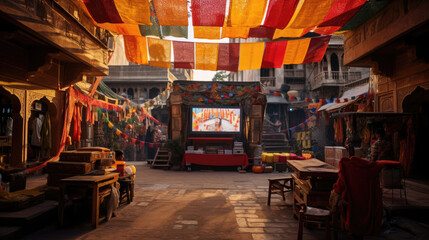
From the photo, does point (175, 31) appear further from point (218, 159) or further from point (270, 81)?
point (270, 81)

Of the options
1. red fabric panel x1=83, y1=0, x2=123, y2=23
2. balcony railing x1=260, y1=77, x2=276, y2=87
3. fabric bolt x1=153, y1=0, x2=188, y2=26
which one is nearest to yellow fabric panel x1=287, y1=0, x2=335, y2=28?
fabric bolt x1=153, y1=0, x2=188, y2=26

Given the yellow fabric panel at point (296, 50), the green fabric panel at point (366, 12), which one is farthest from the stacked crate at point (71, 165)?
the green fabric panel at point (366, 12)

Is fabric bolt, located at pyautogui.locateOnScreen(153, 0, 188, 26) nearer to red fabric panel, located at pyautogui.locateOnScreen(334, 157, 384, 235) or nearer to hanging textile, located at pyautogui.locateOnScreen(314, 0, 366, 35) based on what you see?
hanging textile, located at pyautogui.locateOnScreen(314, 0, 366, 35)

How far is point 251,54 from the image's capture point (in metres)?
8.30

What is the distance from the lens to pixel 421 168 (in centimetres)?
654

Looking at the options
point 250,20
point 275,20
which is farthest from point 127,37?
point 275,20

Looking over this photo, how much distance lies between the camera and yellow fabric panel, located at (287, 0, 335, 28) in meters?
5.17

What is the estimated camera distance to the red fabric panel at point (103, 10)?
5.19m

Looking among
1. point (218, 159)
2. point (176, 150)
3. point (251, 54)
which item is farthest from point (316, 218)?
point (176, 150)

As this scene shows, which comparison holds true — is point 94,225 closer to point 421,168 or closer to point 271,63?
point 271,63

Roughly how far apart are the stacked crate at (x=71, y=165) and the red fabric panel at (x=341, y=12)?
20.3ft

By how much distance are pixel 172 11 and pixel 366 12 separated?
4.46 meters

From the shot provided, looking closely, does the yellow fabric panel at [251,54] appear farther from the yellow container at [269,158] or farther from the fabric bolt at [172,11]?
the yellow container at [269,158]

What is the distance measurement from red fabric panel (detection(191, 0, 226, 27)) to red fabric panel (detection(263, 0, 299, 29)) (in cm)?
104
